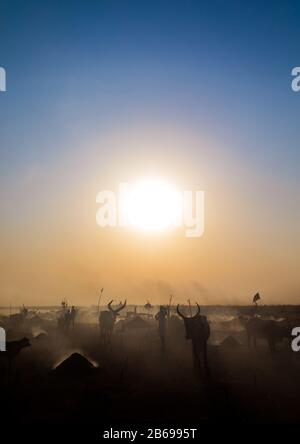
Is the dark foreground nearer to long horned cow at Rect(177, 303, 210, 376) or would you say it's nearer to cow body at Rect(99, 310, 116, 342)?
long horned cow at Rect(177, 303, 210, 376)

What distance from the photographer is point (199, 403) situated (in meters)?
14.4

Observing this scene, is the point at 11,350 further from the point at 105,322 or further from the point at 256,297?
the point at 256,297

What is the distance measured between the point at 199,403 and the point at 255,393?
2.44 meters

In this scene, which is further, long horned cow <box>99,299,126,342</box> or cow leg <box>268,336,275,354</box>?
long horned cow <box>99,299,126,342</box>

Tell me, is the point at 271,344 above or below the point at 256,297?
below

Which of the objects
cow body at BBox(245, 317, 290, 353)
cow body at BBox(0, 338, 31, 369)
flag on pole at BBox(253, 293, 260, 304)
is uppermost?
flag on pole at BBox(253, 293, 260, 304)

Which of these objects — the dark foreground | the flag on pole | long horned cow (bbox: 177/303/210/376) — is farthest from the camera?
the flag on pole

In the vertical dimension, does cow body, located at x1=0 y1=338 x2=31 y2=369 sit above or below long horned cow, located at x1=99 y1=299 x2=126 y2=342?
below

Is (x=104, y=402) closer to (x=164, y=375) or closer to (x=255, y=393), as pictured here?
(x=164, y=375)

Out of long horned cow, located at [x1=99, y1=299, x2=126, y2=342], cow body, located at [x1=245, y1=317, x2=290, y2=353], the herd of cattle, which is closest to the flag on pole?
the herd of cattle

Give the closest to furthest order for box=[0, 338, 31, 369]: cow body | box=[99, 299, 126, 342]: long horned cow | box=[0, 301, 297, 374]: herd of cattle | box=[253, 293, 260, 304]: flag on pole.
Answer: box=[0, 338, 31, 369]: cow body → box=[0, 301, 297, 374]: herd of cattle → box=[99, 299, 126, 342]: long horned cow → box=[253, 293, 260, 304]: flag on pole

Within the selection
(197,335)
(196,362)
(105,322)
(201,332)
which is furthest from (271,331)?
(105,322)
